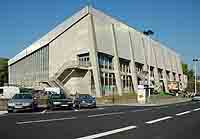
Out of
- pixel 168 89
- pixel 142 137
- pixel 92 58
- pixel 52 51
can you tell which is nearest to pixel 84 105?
pixel 142 137

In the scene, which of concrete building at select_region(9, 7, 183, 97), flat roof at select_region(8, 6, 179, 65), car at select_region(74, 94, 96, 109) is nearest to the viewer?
car at select_region(74, 94, 96, 109)

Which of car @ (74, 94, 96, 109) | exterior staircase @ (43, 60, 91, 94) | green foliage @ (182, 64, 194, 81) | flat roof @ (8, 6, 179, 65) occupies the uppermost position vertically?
flat roof @ (8, 6, 179, 65)

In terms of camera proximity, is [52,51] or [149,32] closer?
[149,32]

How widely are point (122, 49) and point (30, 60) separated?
19479 millimetres

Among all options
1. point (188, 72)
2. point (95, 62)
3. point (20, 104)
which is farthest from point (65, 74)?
point (188, 72)

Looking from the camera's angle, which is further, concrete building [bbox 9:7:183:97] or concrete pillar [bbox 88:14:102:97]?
concrete building [bbox 9:7:183:97]

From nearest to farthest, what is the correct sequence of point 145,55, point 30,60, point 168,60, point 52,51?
point 52,51
point 30,60
point 145,55
point 168,60

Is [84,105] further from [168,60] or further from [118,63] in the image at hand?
[168,60]

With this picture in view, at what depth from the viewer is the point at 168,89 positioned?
10006cm

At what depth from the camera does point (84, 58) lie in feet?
200

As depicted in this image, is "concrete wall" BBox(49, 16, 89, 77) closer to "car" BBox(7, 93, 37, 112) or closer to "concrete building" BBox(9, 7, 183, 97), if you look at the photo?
"concrete building" BBox(9, 7, 183, 97)

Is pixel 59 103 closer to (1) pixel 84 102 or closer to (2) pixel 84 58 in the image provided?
(1) pixel 84 102

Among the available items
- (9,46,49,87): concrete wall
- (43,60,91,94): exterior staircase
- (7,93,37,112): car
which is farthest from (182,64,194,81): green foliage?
(7,93,37,112): car

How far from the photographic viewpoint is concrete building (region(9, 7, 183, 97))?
194ft
